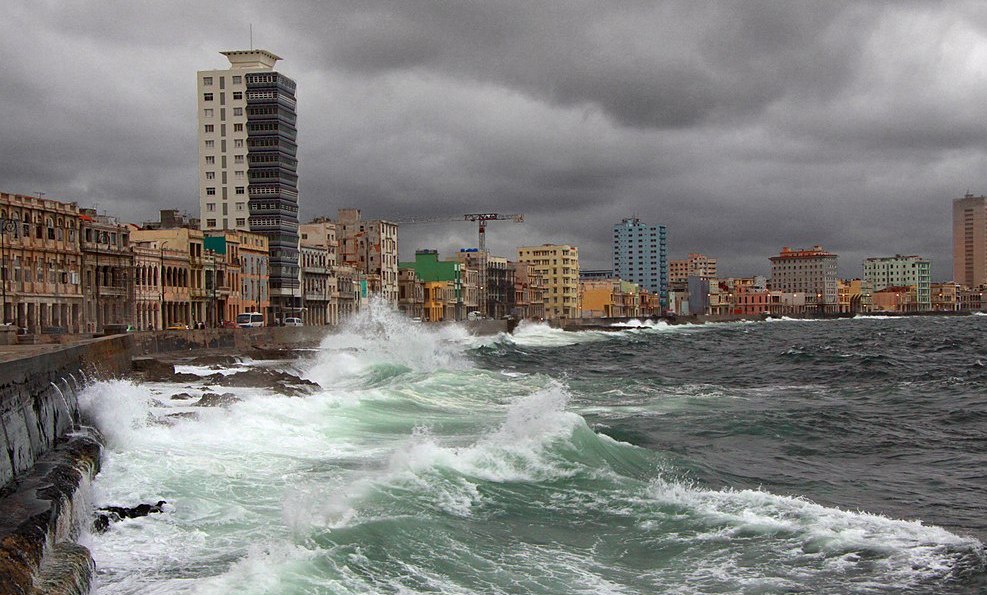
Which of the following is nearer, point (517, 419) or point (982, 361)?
point (517, 419)

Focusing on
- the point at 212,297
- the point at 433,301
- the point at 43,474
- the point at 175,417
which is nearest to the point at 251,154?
the point at 212,297

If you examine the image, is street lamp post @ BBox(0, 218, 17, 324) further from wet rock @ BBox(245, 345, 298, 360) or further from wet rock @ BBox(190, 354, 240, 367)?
wet rock @ BBox(245, 345, 298, 360)

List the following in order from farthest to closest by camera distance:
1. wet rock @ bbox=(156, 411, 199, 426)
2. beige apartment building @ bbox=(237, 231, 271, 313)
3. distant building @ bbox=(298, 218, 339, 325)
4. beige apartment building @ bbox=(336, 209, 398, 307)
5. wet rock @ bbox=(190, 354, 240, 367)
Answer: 1. beige apartment building @ bbox=(336, 209, 398, 307)
2. distant building @ bbox=(298, 218, 339, 325)
3. beige apartment building @ bbox=(237, 231, 271, 313)
4. wet rock @ bbox=(190, 354, 240, 367)
5. wet rock @ bbox=(156, 411, 199, 426)

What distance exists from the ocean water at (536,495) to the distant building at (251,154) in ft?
220

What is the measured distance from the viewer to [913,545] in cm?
1499

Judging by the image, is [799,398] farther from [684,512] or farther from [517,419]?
[684,512]

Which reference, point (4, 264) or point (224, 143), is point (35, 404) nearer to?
point (4, 264)

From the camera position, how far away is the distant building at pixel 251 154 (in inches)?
3971

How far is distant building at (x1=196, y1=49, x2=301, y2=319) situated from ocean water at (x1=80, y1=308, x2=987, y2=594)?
2636 inches

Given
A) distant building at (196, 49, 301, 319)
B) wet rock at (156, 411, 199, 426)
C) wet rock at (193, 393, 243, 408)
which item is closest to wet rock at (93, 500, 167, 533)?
wet rock at (156, 411, 199, 426)

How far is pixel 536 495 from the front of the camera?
18531 millimetres

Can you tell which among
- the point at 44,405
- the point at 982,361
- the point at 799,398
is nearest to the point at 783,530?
the point at 44,405

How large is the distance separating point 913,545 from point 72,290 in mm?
59473

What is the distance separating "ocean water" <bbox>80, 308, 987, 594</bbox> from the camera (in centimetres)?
1338
